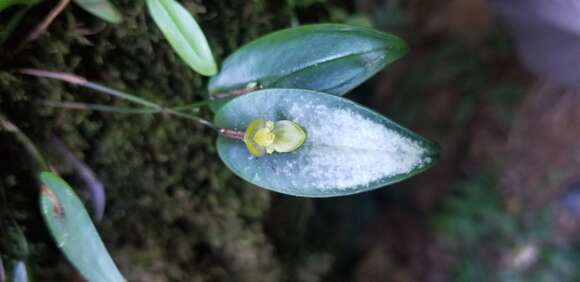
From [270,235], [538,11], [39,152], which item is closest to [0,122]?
[39,152]

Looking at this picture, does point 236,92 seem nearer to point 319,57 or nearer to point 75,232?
point 319,57

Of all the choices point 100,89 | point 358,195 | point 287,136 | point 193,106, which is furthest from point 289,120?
point 358,195

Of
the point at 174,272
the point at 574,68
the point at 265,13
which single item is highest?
the point at 574,68

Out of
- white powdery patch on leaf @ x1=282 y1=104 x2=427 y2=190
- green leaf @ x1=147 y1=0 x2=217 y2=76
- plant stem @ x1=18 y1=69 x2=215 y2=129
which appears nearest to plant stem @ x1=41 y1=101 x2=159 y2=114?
plant stem @ x1=18 y1=69 x2=215 y2=129

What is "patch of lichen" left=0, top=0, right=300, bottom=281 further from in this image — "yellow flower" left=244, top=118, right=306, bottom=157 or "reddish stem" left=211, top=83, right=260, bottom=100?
"yellow flower" left=244, top=118, right=306, bottom=157

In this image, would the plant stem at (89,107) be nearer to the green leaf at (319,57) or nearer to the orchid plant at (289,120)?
the orchid plant at (289,120)

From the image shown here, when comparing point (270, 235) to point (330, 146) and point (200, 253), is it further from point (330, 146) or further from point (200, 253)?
→ point (330, 146)
